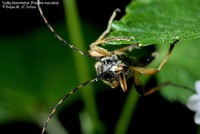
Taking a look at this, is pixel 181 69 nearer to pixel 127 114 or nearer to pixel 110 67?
pixel 127 114

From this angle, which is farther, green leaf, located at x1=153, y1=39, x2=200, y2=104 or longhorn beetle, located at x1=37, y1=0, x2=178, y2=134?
green leaf, located at x1=153, y1=39, x2=200, y2=104

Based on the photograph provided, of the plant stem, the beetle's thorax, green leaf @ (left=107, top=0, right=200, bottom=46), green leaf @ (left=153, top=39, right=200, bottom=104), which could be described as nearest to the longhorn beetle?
the beetle's thorax

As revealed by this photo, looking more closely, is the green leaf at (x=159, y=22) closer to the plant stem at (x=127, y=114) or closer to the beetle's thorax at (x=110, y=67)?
the beetle's thorax at (x=110, y=67)

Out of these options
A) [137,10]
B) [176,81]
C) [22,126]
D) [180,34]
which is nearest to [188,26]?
[180,34]

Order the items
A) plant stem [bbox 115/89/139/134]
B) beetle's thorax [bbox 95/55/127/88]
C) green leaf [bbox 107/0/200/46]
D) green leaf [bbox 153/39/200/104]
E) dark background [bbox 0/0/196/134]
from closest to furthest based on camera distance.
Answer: green leaf [bbox 107/0/200/46] → beetle's thorax [bbox 95/55/127/88] → plant stem [bbox 115/89/139/134] → green leaf [bbox 153/39/200/104] → dark background [bbox 0/0/196/134]

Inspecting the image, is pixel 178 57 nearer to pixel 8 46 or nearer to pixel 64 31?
pixel 64 31

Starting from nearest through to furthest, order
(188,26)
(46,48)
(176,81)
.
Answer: (188,26) → (176,81) → (46,48)

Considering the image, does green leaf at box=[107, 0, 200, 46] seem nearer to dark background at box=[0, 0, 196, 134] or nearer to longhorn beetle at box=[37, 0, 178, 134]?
longhorn beetle at box=[37, 0, 178, 134]
